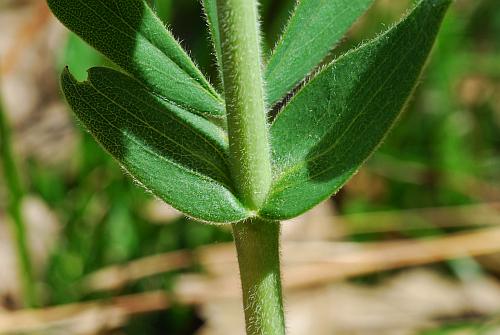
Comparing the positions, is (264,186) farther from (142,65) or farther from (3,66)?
(3,66)

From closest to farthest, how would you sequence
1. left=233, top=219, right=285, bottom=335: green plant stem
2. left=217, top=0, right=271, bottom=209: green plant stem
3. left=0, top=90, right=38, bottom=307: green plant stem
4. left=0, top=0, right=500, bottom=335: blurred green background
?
1. left=217, top=0, right=271, bottom=209: green plant stem
2. left=233, top=219, right=285, bottom=335: green plant stem
3. left=0, top=90, right=38, bottom=307: green plant stem
4. left=0, top=0, right=500, bottom=335: blurred green background

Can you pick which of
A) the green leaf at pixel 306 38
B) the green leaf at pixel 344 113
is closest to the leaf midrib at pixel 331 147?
the green leaf at pixel 344 113

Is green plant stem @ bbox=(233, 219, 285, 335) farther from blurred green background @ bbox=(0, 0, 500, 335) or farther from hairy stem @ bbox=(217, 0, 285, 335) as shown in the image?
blurred green background @ bbox=(0, 0, 500, 335)

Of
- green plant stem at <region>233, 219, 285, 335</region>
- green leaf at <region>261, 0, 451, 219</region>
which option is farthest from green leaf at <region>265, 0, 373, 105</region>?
green plant stem at <region>233, 219, 285, 335</region>

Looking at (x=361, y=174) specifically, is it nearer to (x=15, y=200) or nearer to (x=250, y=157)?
(x=15, y=200)

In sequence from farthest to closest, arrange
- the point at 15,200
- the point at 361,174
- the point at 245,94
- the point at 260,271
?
1. the point at 361,174
2. the point at 15,200
3. the point at 260,271
4. the point at 245,94

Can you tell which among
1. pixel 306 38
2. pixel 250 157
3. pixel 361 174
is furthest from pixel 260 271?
pixel 361 174
